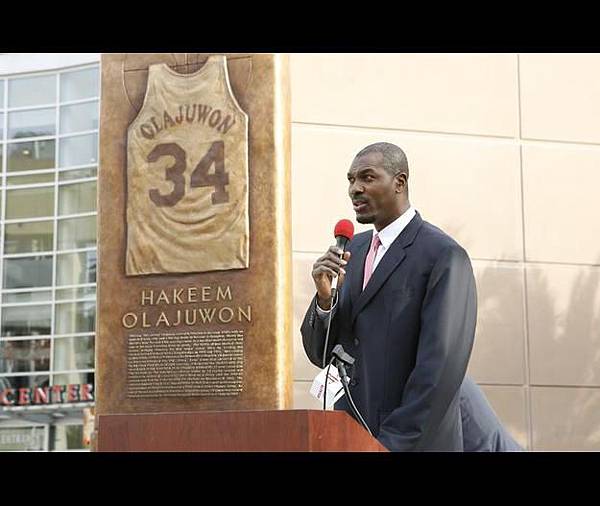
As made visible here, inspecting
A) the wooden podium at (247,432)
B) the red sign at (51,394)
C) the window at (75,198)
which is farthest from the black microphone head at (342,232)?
the red sign at (51,394)

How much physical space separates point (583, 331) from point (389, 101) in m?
2.32

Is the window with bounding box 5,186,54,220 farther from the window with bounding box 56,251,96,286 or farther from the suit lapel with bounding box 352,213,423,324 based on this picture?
the suit lapel with bounding box 352,213,423,324

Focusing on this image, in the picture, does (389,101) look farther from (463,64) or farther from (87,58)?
(87,58)

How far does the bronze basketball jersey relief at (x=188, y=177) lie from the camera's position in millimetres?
7895

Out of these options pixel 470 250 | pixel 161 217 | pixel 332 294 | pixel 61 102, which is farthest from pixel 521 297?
pixel 61 102

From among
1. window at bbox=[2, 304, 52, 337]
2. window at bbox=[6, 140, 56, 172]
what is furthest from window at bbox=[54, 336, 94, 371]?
window at bbox=[6, 140, 56, 172]

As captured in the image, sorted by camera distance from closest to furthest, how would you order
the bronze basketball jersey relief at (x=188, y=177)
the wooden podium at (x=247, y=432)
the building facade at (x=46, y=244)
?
the wooden podium at (x=247, y=432), the bronze basketball jersey relief at (x=188, y=177), the building facade at (x=46, y=244)

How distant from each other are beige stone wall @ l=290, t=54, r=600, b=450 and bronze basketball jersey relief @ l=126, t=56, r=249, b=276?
0.47 meters

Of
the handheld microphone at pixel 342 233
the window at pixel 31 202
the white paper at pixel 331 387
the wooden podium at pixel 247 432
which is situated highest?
the window at pixel 31 202

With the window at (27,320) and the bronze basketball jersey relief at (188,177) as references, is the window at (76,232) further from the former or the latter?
the bronze basketball jersey relief at (188,177)

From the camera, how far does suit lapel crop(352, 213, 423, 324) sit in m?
3.43

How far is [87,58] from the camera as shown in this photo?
706 inches

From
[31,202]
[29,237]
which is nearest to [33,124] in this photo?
[31,202]

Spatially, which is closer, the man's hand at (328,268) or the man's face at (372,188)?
the man's hand at (328,268)
